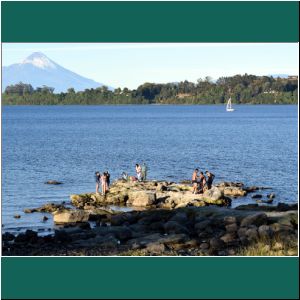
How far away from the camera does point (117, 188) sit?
109 feet

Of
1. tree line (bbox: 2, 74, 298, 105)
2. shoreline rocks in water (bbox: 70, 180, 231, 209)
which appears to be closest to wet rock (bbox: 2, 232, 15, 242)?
shoreline rocks in water (bbox: 70, 180, 231, 209)

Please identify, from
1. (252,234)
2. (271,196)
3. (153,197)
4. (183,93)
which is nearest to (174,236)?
(252,234)

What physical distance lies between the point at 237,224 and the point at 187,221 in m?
2.06

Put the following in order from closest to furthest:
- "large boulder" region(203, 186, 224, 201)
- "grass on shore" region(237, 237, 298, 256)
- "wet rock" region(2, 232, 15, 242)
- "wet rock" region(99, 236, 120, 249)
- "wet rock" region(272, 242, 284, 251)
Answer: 1. "grass on shore" region(237, 237, 298, 256)
2. "wet rock" region(272, 242, 284, 251)
3. "wet rock" region(99, 236, 120, 249)
4. "wet rock" region(2, 232, 15, 242)
5. "large boulder" region(203, 186, 224, 201)

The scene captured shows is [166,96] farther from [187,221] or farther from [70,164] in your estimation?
[187,221]

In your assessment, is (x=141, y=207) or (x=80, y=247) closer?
(x=80, y=247)

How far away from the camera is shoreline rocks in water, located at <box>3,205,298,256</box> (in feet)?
61.3

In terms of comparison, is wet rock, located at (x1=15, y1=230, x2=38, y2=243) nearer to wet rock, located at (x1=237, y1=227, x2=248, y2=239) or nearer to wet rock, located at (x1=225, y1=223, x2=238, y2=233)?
wet rock, located at (x1=225, y1=223, x2=238, y2=233)

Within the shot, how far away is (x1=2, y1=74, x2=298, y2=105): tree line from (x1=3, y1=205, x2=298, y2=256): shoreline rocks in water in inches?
4571

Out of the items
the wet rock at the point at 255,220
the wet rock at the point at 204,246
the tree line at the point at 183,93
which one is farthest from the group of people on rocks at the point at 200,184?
the tree line at the point at 183,93

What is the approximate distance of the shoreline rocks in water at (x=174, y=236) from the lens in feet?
61.3

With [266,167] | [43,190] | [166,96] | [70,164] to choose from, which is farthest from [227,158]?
[166,96]

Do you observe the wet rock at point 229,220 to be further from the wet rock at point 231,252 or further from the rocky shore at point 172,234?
the wet rock at point 231,252

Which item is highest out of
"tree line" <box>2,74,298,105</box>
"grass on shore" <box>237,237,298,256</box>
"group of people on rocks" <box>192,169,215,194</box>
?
"tree line" <box>2,74,298,105</box>
